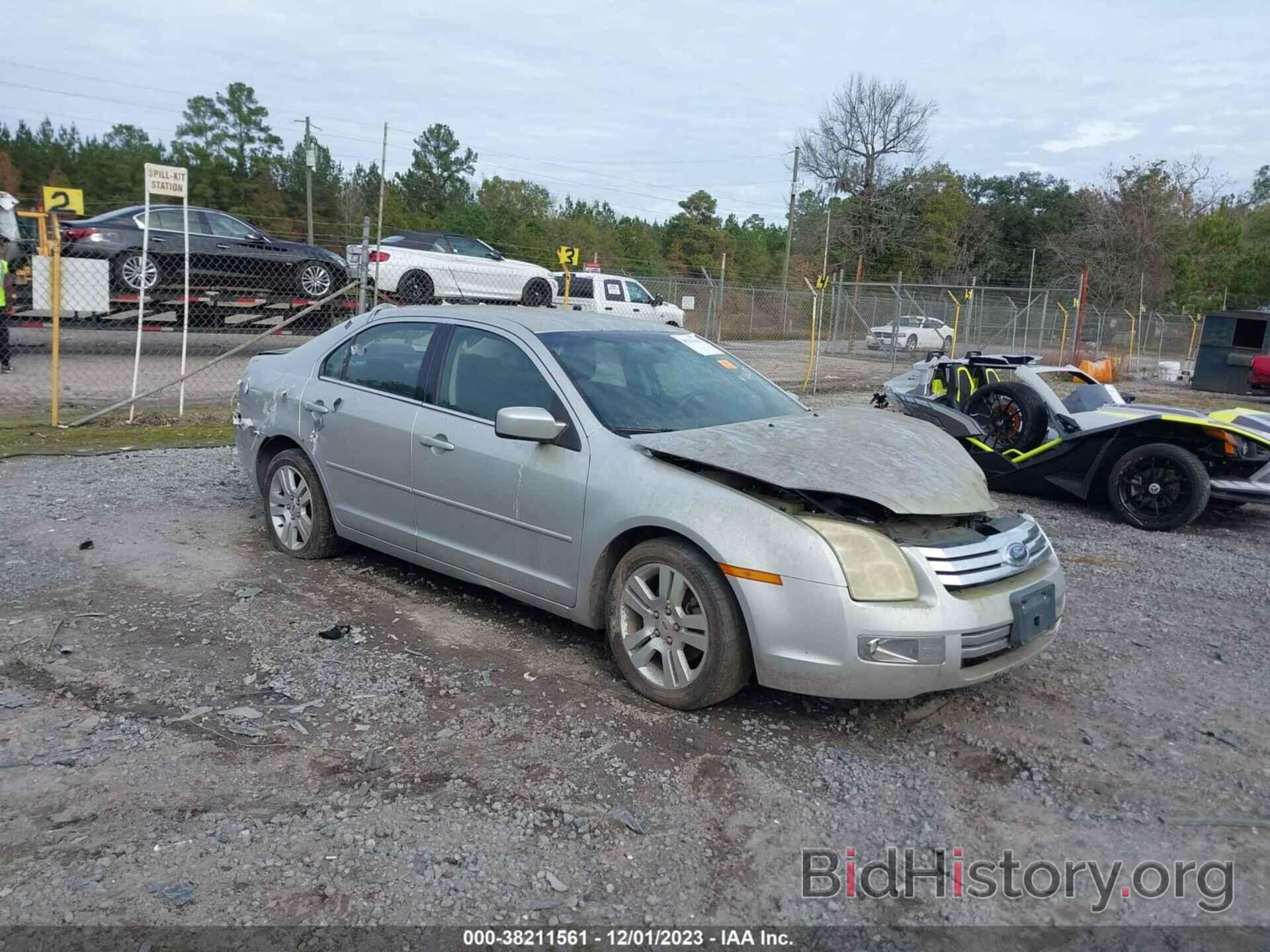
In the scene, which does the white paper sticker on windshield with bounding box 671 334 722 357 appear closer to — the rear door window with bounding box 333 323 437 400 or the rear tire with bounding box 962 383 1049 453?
the rear door window with bounding box 333 323 437 400

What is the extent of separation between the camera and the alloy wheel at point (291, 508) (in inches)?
221

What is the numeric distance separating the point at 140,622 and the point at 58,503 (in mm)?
2662

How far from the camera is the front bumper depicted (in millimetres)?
3490

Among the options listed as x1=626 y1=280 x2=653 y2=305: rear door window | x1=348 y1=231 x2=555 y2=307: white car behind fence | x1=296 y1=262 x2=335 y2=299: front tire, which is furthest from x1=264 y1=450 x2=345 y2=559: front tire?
x1=626 y1=280 x2=653 y2=305: rear door window

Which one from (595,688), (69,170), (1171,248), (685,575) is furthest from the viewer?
(69,170)

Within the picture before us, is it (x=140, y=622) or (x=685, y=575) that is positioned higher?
(x=685, y=575)

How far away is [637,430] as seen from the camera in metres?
4.32

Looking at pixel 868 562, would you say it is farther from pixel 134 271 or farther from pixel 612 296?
pixel 612 296

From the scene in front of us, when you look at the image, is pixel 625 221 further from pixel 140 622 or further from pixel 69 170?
pixel 140 622

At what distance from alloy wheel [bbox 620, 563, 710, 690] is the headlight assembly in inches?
22.5

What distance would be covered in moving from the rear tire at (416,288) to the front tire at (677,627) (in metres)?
12.7

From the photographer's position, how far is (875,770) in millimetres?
3498

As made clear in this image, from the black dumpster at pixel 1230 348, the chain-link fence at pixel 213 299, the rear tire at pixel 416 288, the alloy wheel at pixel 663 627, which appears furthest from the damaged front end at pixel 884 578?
the black dumpster at pixel 1230 348

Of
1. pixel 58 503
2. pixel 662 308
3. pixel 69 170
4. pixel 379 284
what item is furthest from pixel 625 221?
pixel 58 503
